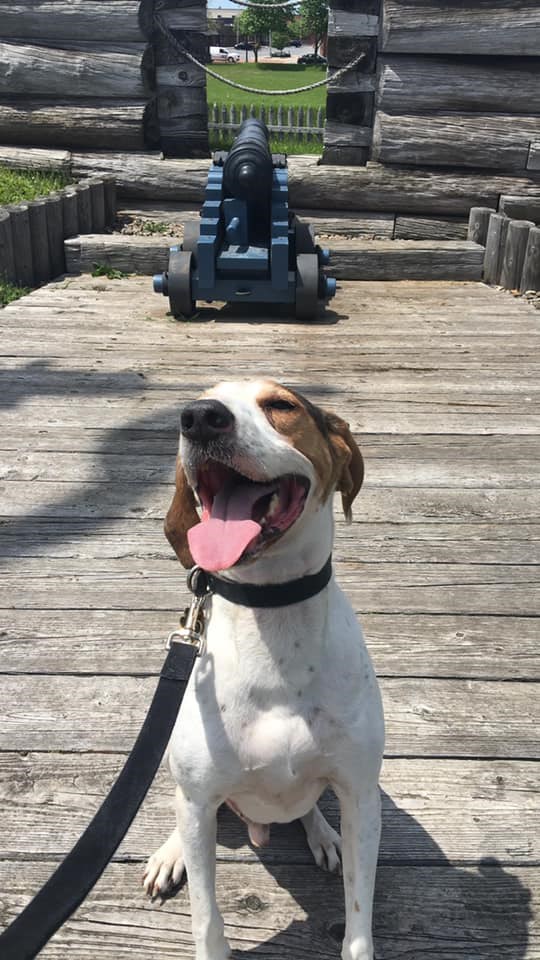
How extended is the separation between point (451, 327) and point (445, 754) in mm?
5108

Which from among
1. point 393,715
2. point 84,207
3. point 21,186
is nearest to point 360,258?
point 84,207

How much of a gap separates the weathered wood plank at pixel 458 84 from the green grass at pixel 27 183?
3865 mm

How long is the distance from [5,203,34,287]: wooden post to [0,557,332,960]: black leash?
6.47 metres

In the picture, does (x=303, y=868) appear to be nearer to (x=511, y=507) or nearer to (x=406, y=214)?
(x=511, y=507)

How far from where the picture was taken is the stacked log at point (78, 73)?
8766mm

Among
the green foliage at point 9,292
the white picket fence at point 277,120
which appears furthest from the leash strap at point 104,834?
the white picket fence at point 277,120

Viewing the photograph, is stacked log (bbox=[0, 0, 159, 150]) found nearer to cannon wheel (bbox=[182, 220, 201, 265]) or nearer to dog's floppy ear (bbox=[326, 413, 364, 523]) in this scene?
cannon wheel (bbox=[182, 220, 201, 265])

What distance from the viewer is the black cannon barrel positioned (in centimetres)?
693

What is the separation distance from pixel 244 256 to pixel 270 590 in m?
5.81

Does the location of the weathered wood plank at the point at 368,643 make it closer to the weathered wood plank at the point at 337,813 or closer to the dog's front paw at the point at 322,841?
the weathered wood plank at the point at 337,813

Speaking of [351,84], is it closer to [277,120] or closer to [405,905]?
[405,905]

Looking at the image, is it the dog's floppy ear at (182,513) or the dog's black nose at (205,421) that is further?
the dog's floppy ear at (182,513)

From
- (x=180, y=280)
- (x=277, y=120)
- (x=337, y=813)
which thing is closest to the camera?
(x=337, y=813)

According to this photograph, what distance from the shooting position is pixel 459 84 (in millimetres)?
8688
